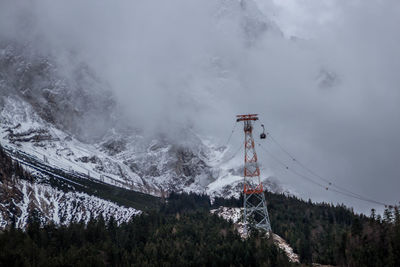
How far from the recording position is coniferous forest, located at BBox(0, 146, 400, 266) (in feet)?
334

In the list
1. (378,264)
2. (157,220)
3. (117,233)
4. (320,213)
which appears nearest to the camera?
(378,264)

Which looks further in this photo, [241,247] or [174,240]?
[174,240]

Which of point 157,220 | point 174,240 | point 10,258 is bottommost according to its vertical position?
point 10,258

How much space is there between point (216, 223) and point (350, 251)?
52229 mm

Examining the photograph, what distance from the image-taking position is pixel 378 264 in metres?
92.1

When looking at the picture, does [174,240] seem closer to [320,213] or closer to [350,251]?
[350,251]

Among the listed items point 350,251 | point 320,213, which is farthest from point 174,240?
point 320,213

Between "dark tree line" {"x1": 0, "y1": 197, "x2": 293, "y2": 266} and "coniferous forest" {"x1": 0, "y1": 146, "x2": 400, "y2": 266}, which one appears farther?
"dark tree line" {"x1": 0, "y1": 197, "x2": 293, "y2": 266}

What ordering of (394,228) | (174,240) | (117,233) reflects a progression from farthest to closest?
1. (117,233)
2. (174,240)
3. (394,228)

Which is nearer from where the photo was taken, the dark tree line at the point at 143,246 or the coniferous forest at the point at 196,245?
the coniferous forest at the point at 196,245

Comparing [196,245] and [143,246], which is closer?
[196,245]

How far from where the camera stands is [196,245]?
11894 cm

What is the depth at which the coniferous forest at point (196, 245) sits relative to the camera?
102m

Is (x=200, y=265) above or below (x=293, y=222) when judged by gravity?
below
